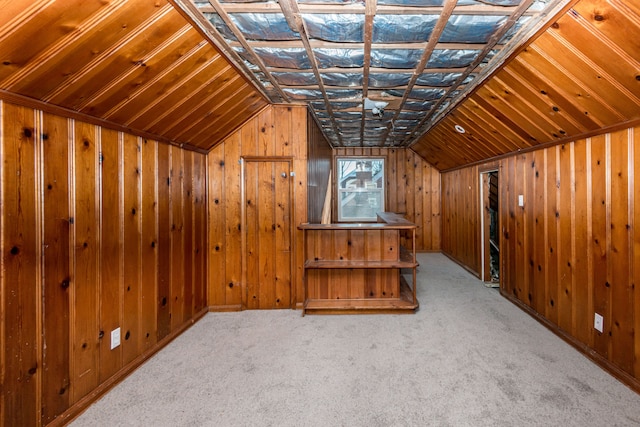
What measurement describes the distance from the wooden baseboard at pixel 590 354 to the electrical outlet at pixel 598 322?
0.65 ft

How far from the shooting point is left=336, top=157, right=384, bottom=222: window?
257 inches

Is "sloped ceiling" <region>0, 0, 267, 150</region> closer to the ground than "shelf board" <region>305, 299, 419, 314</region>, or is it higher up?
higher up

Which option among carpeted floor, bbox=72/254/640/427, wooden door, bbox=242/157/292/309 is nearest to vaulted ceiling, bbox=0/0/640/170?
wooden door, bbox=242/157/292/309

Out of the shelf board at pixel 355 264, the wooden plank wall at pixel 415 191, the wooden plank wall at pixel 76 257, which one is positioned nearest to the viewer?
the wooden plank wall at pixel 76 257

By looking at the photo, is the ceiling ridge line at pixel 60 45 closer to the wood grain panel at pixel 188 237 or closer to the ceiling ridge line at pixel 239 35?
the ceiling ridge line at pixel 239 35

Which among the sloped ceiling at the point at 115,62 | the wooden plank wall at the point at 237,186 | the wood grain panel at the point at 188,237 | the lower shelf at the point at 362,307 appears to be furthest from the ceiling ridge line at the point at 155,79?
the lower shelf at the point at 362,307

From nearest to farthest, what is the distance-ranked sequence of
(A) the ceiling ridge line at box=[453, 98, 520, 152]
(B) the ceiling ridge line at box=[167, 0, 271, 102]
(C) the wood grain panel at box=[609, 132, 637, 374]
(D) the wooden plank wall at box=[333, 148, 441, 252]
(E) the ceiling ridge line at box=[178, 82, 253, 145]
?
1. (B) the ceiling ridge line at box=[167, 0, 271, 102]
2. (C) the wood grain panel at box=[609, 132, 637, 374]
3. (E) the ceiling ridge line at box=[178, 82, 253, 145]
4. (A) the ceiling ridge line at box=[453, 98, 520, 152]
5. (D) the wooden plank wall at box=[333, 148, 441, 252]

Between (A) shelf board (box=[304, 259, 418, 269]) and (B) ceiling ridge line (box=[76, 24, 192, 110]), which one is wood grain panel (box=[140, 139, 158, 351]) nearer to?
(B) ceiling ridge line (box=[76, 24, 192, 110])

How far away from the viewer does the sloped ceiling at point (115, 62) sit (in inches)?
46.8

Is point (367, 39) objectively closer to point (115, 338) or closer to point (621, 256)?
point (621, 256)

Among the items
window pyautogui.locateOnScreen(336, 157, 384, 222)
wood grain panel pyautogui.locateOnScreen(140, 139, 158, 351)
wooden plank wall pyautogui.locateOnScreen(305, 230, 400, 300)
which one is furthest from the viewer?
window pyautogui.locateOnScreen(336, 157, 384, 222)

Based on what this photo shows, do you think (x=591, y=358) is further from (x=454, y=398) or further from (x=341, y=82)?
(x=341, y=82)

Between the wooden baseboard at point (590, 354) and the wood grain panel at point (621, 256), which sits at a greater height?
the wood grain panel at point (621, 256)

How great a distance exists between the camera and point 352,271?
127 inches
